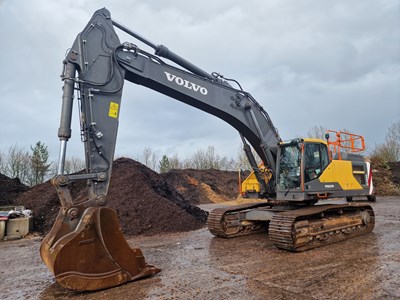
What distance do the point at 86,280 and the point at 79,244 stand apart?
50cm

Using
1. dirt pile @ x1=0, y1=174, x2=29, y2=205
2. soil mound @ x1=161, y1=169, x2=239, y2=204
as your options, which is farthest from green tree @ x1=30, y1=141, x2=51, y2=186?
dirt pile @ x1=0, y1=174, x2=29, y2=205

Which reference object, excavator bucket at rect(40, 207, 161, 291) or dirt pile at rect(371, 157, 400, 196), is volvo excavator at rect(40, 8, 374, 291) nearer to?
excavator bucket at rect(40, 207, 161, 291)

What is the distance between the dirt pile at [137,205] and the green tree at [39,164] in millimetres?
19817

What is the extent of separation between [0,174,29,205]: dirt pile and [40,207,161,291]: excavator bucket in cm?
1067

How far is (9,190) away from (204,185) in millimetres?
16727

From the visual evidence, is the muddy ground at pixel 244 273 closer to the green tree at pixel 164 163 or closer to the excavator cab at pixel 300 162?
the excavator cab at pixel 300 162

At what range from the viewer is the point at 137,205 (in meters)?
11.2

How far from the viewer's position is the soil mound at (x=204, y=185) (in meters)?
26.5

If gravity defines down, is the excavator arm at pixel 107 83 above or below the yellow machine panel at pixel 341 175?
above

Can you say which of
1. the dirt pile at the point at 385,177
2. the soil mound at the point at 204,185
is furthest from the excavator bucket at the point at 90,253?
the dirt pile at the point at 385,177

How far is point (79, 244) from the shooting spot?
4289mm

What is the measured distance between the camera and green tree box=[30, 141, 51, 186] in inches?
1265

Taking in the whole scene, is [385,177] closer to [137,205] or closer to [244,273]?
[137,205]

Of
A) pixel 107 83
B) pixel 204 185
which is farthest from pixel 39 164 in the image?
pixel 107 83
